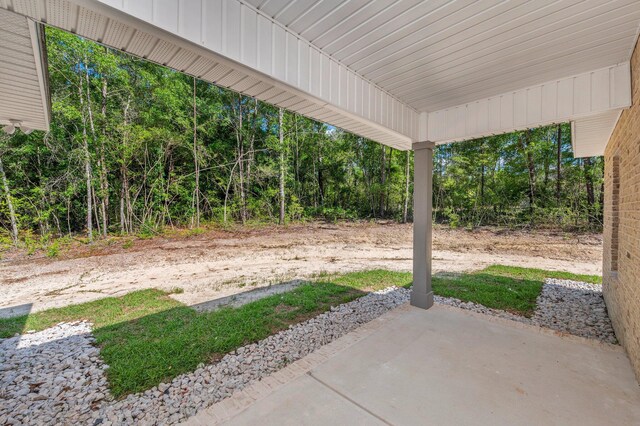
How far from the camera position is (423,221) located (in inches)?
137

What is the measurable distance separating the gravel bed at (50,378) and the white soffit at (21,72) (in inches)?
97.1

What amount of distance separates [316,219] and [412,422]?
12.8m

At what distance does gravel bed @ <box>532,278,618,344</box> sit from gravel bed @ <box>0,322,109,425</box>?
479cm

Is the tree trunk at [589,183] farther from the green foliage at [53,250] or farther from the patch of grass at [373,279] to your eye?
the green foliage at [53,250]

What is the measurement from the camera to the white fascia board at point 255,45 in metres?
1.28

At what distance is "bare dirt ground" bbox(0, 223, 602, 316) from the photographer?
4.88 meters

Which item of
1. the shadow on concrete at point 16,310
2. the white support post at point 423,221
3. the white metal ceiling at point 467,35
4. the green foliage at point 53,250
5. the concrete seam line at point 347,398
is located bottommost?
the shadow on concrete at point 16,310

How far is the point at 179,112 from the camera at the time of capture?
33.6 ft

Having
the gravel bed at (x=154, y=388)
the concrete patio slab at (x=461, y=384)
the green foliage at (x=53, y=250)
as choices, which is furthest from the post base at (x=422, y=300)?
the green foliage at (x=53, y=250)

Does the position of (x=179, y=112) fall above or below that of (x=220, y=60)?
above

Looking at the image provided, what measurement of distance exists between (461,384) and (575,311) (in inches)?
118

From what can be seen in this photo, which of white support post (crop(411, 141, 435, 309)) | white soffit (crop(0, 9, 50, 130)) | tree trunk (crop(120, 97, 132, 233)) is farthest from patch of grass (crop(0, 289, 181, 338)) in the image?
tree trunk (crop(120, 97, 132, 233))

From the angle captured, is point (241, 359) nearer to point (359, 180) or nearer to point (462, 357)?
point (462, 357)

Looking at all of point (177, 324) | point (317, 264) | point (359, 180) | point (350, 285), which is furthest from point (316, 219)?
point (177, 324)
